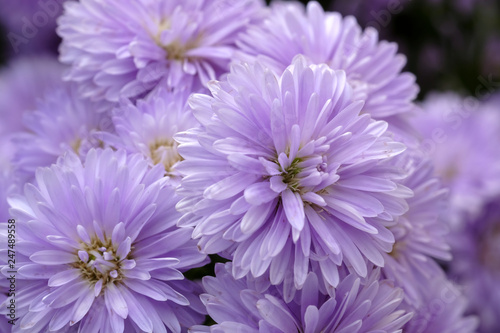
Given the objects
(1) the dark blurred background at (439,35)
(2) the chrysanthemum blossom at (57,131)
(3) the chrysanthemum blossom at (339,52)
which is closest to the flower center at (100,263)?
(2) the chrysanthemum blossom at (57,131)

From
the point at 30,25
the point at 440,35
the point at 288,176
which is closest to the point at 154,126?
the point at 288,176

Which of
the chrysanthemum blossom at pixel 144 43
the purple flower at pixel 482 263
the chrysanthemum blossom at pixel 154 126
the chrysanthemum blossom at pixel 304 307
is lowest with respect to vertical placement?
the purple flower at pixel 482 263

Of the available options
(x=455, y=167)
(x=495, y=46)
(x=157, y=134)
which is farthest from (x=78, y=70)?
(x=495, y=46)

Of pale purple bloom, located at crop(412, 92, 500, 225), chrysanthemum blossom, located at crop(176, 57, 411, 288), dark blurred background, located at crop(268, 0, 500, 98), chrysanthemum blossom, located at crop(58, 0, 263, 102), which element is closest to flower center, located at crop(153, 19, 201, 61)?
chrysanthemum blossom, located at crop(58, 0, 263, 102)

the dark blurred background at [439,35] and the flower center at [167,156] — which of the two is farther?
the dark blurred background at [439,35]

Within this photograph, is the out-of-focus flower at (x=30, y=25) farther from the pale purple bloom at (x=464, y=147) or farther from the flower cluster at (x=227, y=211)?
the pale purple bloom at (x=464, y=147)

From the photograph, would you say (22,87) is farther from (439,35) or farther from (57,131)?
→ (439,35)

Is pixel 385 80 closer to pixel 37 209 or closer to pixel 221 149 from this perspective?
pixel 221 149

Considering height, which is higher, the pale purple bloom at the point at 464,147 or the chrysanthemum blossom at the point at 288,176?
the chrysanthemum blossom at the point at 288,176

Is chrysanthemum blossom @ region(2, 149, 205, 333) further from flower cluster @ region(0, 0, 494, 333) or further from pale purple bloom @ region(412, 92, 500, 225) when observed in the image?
pale purple bloom @ region(412, 92, 500, 225)
